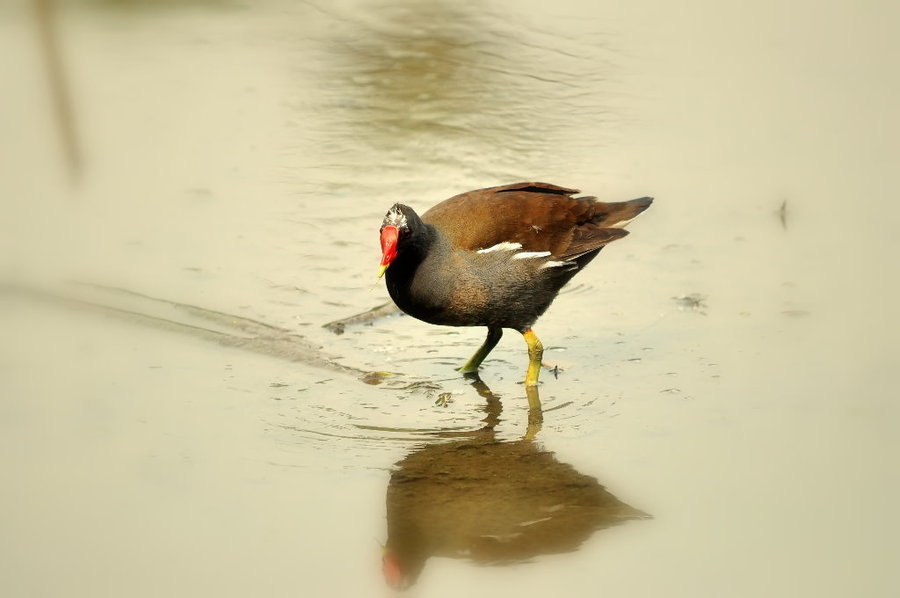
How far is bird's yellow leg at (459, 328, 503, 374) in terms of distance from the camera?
6.78m

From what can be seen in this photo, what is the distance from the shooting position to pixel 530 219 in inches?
267

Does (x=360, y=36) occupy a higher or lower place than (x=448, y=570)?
higher

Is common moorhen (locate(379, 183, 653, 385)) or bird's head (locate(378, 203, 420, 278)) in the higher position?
bird's head (locate(378, 203, 420, 278))

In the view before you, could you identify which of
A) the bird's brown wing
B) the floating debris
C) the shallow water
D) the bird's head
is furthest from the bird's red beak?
the floating debris

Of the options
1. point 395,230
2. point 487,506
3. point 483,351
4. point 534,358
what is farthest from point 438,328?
point 487,506

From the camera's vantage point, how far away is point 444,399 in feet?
20.9

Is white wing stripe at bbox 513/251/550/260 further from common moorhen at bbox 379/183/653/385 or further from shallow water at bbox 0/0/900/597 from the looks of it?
shallow water at bbox 0/0/900/597

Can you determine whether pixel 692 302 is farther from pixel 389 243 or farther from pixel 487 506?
pixel 487 506

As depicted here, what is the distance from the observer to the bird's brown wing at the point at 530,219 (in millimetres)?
6648

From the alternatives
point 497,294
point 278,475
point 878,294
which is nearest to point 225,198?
point 497,294

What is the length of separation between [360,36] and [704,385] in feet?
19.7

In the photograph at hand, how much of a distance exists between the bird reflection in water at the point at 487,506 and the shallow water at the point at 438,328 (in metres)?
0.02

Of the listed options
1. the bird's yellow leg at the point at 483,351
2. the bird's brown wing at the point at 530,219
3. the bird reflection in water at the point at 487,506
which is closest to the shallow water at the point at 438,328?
the bird reflection in water at the point at 487,506

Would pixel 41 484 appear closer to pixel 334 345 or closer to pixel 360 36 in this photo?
pixel 334 345
